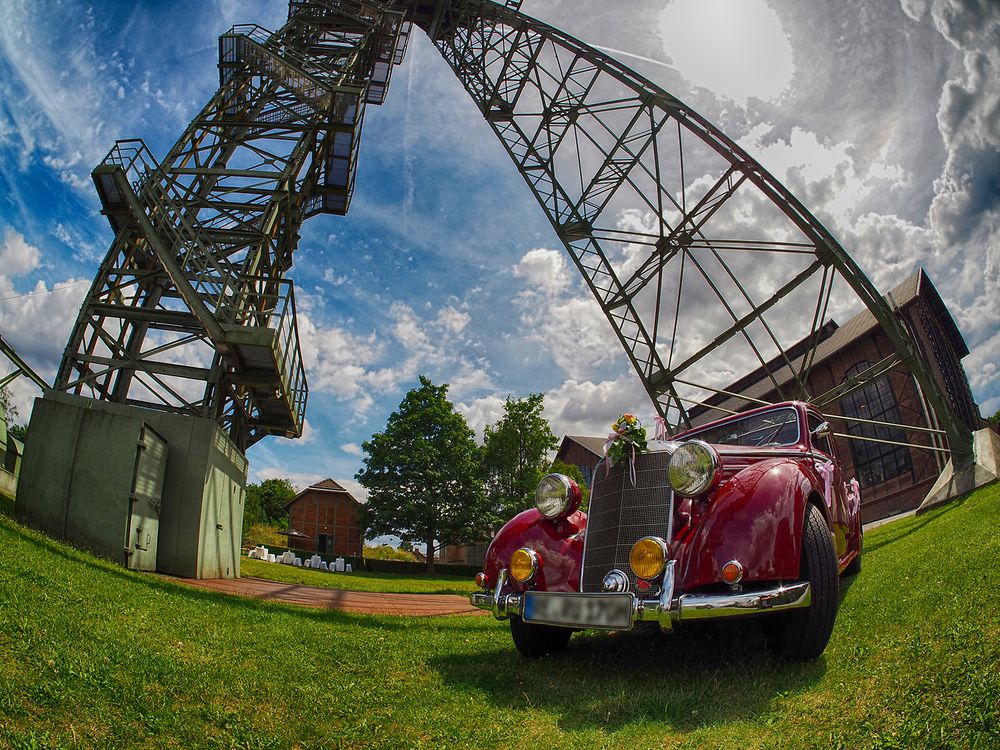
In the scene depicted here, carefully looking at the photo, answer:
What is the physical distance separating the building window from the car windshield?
23730 millimetres

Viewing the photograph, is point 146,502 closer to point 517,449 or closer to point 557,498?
point 557,498

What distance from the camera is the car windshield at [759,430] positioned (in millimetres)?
5297

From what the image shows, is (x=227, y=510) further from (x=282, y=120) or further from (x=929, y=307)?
(x=929, y=307)

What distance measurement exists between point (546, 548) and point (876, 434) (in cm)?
2815

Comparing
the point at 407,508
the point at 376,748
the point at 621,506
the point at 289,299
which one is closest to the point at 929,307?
the point at 407,508

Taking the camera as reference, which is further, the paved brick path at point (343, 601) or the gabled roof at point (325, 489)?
the gabled roof at point (325, 489)

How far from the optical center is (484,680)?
413cm

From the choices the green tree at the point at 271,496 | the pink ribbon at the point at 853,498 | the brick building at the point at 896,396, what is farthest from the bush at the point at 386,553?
the pink ribbon at the point at 853,498

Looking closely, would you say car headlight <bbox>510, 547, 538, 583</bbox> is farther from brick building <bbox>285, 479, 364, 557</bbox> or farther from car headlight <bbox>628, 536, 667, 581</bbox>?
brick building <bbox>285, 479, 364, 557</bbox>

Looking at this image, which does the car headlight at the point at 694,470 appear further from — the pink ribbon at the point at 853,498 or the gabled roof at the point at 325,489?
the gabled roof at the point at 325,489

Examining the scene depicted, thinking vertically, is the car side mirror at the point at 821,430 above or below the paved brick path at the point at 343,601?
above

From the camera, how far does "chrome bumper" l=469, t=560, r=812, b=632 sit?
3213mm

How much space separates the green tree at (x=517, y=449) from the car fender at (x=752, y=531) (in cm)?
3033

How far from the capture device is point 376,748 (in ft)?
9.31
